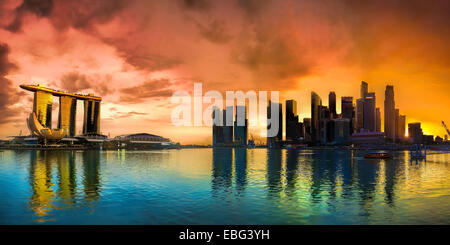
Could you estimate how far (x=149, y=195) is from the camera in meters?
42.7

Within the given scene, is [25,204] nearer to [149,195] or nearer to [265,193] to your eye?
[149,195]

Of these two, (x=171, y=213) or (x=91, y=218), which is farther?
(x=171, y=213)

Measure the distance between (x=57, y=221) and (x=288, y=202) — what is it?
25948mm

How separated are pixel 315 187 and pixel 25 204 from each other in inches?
1658

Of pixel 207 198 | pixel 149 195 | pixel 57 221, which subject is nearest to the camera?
pixel 57 221

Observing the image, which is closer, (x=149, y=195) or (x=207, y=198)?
(x=207, y=198)
